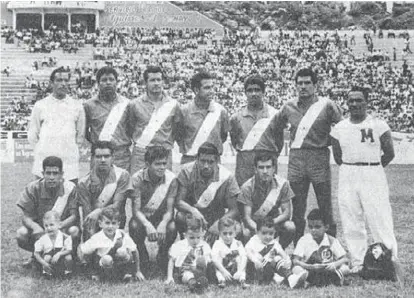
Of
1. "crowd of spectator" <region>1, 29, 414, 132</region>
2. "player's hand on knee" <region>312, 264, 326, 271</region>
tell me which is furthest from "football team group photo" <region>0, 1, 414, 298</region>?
"crowd of spectator" <region>1, 29, 414, 132</region>

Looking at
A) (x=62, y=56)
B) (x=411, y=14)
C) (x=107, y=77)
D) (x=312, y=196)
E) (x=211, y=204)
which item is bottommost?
(x=312, y=196)

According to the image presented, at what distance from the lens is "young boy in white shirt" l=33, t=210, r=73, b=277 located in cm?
563

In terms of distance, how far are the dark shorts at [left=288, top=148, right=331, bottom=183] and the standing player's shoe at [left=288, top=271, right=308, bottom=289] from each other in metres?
1.36

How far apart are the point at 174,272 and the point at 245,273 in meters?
0.65

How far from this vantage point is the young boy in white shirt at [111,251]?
18.2 feet

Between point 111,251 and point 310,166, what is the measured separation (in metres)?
2.29

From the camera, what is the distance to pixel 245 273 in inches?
217

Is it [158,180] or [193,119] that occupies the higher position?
[193,119]

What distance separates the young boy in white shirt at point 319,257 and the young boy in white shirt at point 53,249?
2084 mm

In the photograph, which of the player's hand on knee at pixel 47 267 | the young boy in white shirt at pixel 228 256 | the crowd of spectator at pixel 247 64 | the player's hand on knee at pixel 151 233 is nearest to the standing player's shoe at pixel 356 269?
the young boy in white shirt at pixel 228 256

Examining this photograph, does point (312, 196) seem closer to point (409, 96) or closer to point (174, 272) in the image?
point (174, 272)

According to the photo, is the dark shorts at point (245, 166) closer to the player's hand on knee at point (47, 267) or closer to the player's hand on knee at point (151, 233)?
the player's hand on knee at point (151, 233)

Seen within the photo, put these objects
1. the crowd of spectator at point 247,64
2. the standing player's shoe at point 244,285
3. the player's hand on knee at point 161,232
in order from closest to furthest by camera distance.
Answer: the standing player's shoe at point 244,285, the player's hand on knee at point 161,232, the crowd of spectator at point 247,64

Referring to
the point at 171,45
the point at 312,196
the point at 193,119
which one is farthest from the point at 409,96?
the point at 193,119
